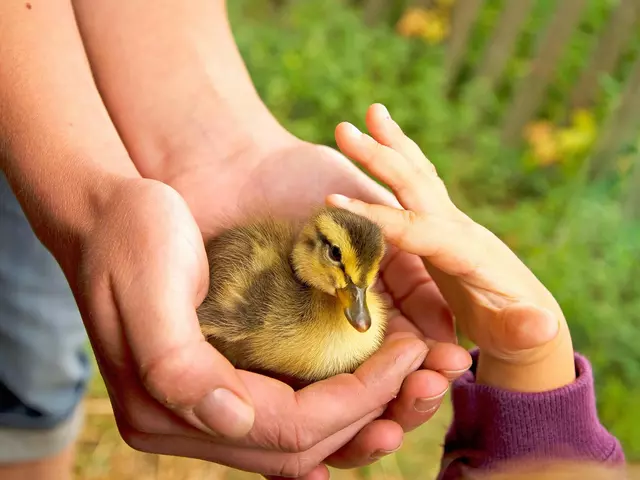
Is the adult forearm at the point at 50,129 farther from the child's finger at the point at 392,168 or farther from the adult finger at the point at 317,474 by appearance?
the adult finger at the point at 317,474

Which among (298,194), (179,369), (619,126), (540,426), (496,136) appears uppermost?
(179,369)

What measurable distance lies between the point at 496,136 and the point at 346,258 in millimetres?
2422

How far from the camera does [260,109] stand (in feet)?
5.25

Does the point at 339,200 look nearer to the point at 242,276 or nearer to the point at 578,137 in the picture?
the point at 242,276

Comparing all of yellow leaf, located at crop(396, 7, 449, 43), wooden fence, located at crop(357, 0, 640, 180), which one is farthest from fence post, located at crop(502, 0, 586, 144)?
yellow leaf, located at crop(396, 7, 449, 43)

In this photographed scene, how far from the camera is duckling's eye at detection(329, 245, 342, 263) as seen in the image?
3.95 feet

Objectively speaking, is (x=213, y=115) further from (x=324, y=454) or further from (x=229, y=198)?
(x=324, y=454)

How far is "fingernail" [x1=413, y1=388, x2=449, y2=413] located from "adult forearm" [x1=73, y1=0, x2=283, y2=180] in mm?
661

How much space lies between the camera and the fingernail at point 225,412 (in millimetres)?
962

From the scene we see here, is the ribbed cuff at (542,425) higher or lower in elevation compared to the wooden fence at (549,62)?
higher

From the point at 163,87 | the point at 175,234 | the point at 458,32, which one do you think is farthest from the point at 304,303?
the point at 458,32

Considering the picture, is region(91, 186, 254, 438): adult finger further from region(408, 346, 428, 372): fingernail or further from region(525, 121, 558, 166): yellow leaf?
region(525, 121, 558, 166): yellow leaf

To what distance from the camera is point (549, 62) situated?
133 inches

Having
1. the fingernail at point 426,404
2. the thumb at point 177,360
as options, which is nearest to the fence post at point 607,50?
the fingernail at point 426,404
